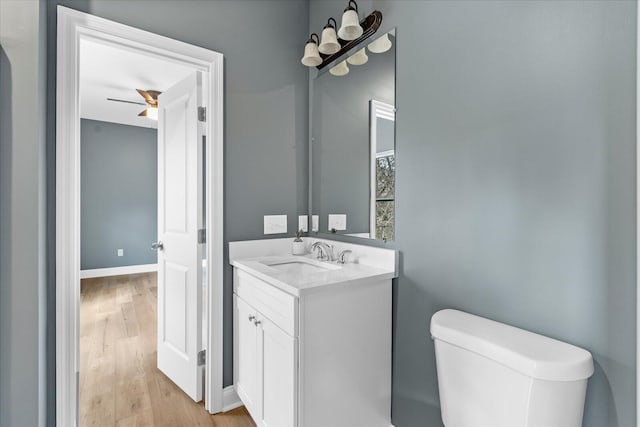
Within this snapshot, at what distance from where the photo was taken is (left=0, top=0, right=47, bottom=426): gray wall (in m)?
1.11

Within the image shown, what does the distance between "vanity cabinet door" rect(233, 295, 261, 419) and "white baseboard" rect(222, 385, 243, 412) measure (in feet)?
0.19

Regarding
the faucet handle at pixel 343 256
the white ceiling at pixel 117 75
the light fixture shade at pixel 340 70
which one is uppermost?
the white ceiling at pixel 117 75

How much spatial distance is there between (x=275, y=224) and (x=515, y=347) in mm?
1433

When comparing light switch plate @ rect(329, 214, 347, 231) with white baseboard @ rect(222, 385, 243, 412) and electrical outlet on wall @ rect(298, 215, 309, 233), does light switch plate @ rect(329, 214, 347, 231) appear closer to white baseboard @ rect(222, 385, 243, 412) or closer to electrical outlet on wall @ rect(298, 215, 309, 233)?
electrical outlet on wall @ rect(298, 215, 309, 233)

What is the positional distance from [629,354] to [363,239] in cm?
109

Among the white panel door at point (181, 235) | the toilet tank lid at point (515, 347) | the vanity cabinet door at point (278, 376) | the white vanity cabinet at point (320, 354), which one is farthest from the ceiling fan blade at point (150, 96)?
the toilet tank lid at point (515, 347)

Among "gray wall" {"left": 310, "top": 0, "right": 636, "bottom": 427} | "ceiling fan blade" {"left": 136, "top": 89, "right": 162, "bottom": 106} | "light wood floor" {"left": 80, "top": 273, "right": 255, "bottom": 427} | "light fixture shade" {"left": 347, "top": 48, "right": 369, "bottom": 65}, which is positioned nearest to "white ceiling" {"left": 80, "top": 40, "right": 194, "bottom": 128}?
"ceiling fan blade" {"left": 136, "top": 89, "right": 162, "bottom": 106}

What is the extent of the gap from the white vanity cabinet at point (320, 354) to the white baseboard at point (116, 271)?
15.4 feet

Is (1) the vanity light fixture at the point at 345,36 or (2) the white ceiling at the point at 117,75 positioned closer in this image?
(1) the vanity light fixture at the point at 345,36

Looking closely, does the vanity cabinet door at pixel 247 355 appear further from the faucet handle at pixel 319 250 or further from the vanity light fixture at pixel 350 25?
the vanity light fixture at pixel 350 25

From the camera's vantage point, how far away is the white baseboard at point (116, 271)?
5.11m

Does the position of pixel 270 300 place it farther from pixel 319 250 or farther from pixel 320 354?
pixel 319 250

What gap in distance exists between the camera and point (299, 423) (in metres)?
→ 1.26

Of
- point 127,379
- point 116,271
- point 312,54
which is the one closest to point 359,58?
point 312,54
